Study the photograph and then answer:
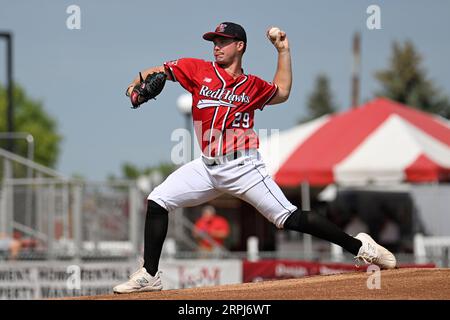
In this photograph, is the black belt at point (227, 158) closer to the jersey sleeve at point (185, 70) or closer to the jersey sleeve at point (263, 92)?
the jersey sleeve at point (263, 92)

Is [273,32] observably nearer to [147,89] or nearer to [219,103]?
[219,103]

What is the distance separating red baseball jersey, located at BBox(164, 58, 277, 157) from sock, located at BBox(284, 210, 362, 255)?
2.02 feet

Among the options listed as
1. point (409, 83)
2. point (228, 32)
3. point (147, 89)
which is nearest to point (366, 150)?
point (228, 32)

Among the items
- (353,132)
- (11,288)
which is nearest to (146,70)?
(11,288)

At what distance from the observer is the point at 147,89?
7.12 metres

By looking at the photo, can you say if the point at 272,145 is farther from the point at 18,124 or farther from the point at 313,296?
the point at 18,124

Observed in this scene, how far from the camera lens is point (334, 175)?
1964cm

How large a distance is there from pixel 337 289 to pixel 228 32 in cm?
198

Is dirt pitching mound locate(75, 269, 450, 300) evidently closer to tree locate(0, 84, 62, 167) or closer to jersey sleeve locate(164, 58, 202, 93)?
jersey sleeve locate(164, 58, 202, 93)

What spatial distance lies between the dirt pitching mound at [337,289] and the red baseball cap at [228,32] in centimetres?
182

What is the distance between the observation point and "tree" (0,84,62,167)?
275ft

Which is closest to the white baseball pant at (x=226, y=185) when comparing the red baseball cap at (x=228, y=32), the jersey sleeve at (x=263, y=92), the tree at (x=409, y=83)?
the jersey sleeve at (x=263, y=92)

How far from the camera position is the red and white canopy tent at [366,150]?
19.1 meters
